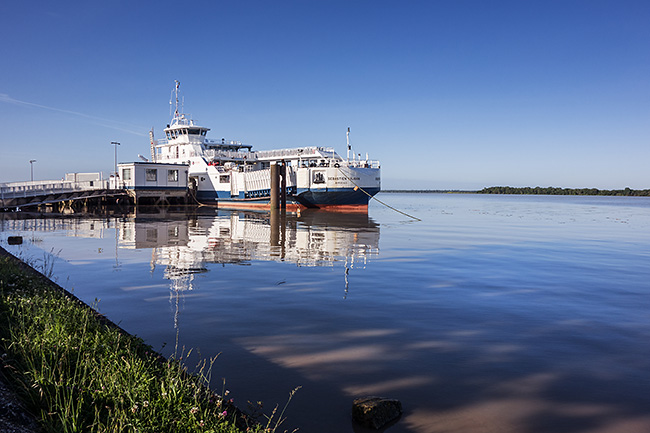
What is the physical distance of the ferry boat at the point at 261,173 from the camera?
4250 cm

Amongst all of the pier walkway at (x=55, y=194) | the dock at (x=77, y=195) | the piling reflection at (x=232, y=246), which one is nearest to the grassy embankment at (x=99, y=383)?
the piling reflection at (x=232, y=246)

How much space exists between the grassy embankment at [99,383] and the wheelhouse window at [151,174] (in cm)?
4544

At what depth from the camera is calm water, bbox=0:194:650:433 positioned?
5.13 m

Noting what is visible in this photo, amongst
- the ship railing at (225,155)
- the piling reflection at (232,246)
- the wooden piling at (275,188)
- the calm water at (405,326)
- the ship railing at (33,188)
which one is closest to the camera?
the calm water at (405,326)

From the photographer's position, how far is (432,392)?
17.6 feet

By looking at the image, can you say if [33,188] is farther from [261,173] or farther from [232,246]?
[232,246]

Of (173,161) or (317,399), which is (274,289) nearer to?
(317,399)

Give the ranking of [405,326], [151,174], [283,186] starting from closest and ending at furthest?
[405,326] < [283,186] < [151,174]

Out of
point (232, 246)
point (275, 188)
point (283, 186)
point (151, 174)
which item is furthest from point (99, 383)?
point (151, 174)

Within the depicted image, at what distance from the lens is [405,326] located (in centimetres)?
784

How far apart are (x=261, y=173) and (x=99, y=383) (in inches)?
1646

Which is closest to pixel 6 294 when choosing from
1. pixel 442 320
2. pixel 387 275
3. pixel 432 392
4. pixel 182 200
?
pixel 432 392

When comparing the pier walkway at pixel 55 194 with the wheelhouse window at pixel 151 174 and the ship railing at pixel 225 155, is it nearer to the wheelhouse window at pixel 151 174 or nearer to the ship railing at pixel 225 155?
the wheelhouse window at pixel 151 174

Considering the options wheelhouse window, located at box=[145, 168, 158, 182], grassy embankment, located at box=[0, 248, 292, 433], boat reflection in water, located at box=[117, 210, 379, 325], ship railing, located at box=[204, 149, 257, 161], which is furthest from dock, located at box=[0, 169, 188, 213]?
grassy embankment, located at box=[0, 248, 292, 433]
